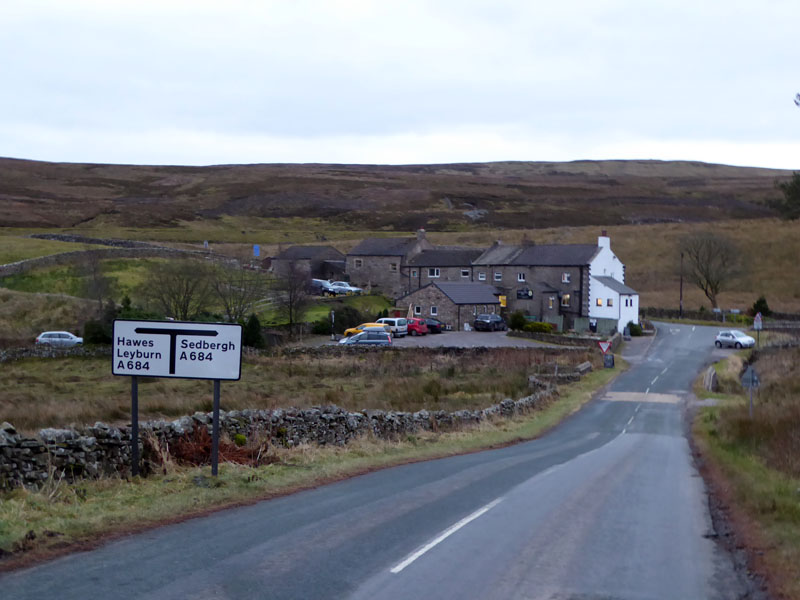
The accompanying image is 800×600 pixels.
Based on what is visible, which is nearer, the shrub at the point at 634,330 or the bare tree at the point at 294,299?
the bare tree at the point at 294,299

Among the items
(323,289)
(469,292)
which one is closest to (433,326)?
(469,292)

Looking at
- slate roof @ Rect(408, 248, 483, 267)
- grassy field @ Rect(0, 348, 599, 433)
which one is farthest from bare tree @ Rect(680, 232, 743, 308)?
grassy field @ Rect(0, 348, 599, 433)

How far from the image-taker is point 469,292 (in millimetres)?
70938

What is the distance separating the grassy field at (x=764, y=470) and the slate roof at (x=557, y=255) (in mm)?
33311

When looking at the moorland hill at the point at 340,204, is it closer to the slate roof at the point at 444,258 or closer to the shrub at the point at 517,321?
the slate roof at the point at 444,258

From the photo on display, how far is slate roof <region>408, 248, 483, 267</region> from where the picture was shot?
79312 millimetres

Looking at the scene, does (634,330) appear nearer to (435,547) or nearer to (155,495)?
(155,495)

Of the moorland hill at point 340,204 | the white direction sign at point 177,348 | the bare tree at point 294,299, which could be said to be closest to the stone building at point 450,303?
the bare tree at point 294,299

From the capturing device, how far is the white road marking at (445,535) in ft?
30.8

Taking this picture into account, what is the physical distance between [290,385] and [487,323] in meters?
32.1

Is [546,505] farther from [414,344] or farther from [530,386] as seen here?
[414,344]

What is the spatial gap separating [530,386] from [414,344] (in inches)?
707

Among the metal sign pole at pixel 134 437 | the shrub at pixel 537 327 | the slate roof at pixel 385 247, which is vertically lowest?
the shrub at pixel 537 327

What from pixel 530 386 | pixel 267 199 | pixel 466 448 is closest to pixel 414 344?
pixel 530 386
